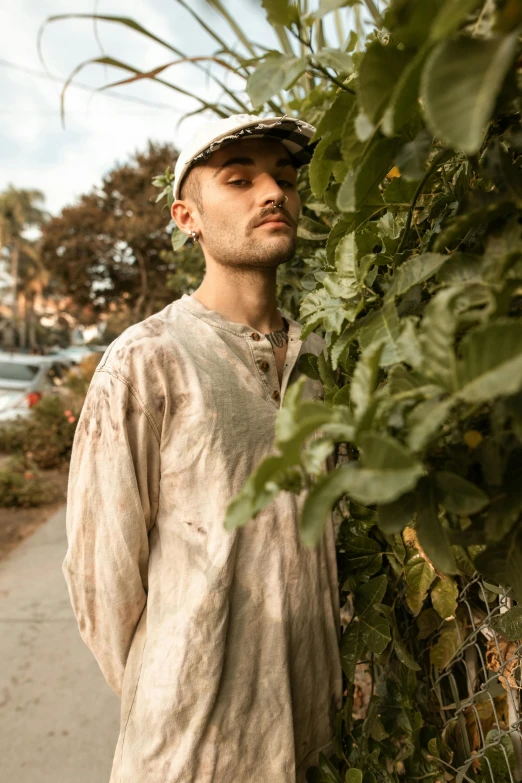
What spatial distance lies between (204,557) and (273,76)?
0.99m

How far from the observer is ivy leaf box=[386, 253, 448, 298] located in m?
0.54

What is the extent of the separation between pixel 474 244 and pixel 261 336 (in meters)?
0.90

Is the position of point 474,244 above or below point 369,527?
above

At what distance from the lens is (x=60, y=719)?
2.49 meters

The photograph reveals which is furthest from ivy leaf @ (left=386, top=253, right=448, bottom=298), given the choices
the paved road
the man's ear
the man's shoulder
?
the paved road

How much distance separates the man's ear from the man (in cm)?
19

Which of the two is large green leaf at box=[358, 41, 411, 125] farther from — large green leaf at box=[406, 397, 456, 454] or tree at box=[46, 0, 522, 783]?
large green leaf at box=[406, 397, 456, 454]

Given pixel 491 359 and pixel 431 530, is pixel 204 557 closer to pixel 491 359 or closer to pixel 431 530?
pixel 431 530

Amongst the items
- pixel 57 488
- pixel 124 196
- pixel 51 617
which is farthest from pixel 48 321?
pixel 51 617

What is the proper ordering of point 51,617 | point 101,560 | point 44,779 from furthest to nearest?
point 51,617, point 44,779, point 101,560

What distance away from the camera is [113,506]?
1.27 m

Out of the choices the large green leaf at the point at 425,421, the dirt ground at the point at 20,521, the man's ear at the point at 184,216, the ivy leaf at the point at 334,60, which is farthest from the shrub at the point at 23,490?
the large green leaf at the point at 425,421

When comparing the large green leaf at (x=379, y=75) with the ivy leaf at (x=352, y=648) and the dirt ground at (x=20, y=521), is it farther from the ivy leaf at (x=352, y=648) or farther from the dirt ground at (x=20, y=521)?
the dirt ground at (x=20, y=521)

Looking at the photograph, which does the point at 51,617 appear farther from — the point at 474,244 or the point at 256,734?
the point at 474,244
